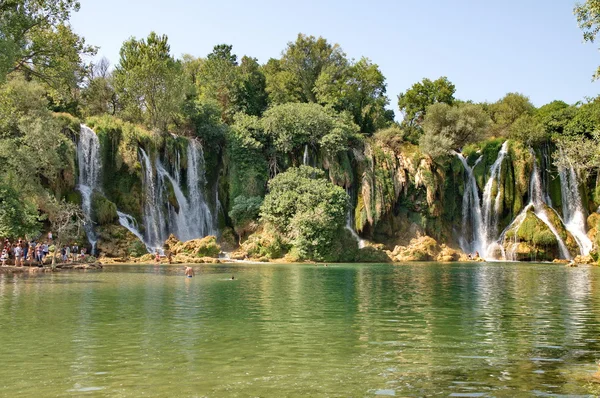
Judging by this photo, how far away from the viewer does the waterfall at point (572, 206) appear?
173ft

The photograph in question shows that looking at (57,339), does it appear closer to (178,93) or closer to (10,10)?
(10,10)

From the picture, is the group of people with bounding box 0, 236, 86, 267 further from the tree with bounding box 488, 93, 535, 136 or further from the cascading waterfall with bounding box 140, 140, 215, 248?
the tree with bounding box 488, 93, 535, 136

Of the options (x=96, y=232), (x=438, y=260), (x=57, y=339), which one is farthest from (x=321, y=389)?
(x=438, y=260)

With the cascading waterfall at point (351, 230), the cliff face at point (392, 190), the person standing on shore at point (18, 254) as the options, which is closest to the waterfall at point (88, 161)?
the cliff face at point (392, 190)

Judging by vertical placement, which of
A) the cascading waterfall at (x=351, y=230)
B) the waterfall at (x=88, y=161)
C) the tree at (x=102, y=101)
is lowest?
the cascading waterfall at (x=351, y=230)

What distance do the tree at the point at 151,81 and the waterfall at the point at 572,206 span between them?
34475 mm

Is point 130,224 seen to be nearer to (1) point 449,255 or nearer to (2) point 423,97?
(1) point 449,255

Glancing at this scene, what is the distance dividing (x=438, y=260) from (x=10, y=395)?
4618cm

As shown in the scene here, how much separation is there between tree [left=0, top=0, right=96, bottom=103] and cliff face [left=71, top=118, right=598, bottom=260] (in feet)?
53.2

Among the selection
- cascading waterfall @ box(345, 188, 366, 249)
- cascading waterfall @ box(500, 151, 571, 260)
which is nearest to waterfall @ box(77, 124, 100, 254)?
cascading waterfall @ box(345, 188, 366, 249)

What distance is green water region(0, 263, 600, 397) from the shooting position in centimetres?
944

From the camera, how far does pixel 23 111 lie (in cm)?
4212

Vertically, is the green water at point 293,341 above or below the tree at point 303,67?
below

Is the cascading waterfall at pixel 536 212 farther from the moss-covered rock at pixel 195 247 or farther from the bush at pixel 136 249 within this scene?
the bush at pixel 136 249
